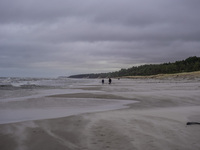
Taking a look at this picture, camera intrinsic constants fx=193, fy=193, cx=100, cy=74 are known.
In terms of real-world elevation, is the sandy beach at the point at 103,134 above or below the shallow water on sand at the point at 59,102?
above

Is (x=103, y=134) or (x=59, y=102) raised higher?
(x=103, y=134)

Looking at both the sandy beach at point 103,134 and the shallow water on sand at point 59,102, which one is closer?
the sandy beach at point 103,134

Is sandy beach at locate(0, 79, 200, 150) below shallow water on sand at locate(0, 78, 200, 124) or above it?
above

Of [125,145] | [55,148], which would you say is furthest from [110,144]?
[55,148]

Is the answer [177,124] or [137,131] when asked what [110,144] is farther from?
[177,124]

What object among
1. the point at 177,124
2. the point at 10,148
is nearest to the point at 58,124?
the point at 10,148

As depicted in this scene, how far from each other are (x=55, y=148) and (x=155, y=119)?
3979mm

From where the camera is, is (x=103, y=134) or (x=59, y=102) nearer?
(x=103, y=134)

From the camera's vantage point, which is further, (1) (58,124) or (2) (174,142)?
(1) (58,124)

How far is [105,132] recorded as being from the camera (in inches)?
216

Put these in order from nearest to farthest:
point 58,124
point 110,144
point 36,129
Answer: point 110,144 < point 36,129 < point 58,124

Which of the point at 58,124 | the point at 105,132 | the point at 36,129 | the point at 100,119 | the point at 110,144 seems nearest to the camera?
the point at 110,144

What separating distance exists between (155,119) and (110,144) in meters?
2.99

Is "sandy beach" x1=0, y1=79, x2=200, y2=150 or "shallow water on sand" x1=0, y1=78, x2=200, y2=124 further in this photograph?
"shallow water on sand" x1=0, y1=78, x2=200, y2=124
